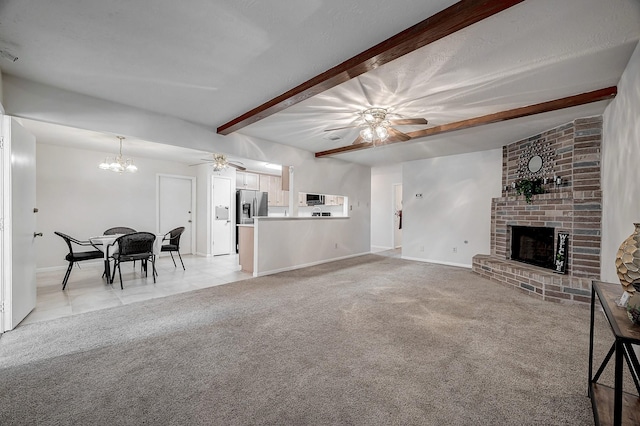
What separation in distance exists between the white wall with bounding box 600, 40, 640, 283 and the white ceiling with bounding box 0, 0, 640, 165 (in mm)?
218

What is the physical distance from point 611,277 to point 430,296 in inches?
74.0

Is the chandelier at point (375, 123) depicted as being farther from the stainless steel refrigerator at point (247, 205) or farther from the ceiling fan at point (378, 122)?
the stainless steel refrigerator at point (247, 205)

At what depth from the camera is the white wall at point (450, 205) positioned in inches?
216

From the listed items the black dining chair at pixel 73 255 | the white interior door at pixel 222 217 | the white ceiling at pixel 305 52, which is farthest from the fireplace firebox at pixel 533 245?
the black dining chair at pixel 73 255

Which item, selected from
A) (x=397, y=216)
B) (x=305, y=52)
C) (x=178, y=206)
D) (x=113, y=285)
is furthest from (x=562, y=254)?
(x=178, y=206)

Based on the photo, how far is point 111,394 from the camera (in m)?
1.70

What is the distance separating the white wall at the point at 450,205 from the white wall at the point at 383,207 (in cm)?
171

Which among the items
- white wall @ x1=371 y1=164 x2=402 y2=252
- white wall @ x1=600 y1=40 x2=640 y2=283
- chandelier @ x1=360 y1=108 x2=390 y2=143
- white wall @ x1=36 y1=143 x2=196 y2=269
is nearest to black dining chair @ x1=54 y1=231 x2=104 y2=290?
white wall @ x1=36 y1=143 x2=196 y2=269

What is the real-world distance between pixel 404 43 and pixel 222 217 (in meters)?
6.29

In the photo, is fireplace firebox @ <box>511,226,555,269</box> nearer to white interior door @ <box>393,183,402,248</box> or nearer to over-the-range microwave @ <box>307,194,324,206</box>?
white interior door @ <box>393,183,402,248</box>

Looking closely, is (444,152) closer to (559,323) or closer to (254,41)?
(559,323)

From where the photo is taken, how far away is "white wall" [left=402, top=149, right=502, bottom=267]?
5498 millimetres

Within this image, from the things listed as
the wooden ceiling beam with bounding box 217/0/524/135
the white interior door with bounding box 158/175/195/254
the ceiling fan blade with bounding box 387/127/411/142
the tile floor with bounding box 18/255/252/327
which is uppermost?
the wooden ceiling beam with bounding box 217/0/524/135

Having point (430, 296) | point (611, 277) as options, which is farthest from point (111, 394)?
point (611, 277)
